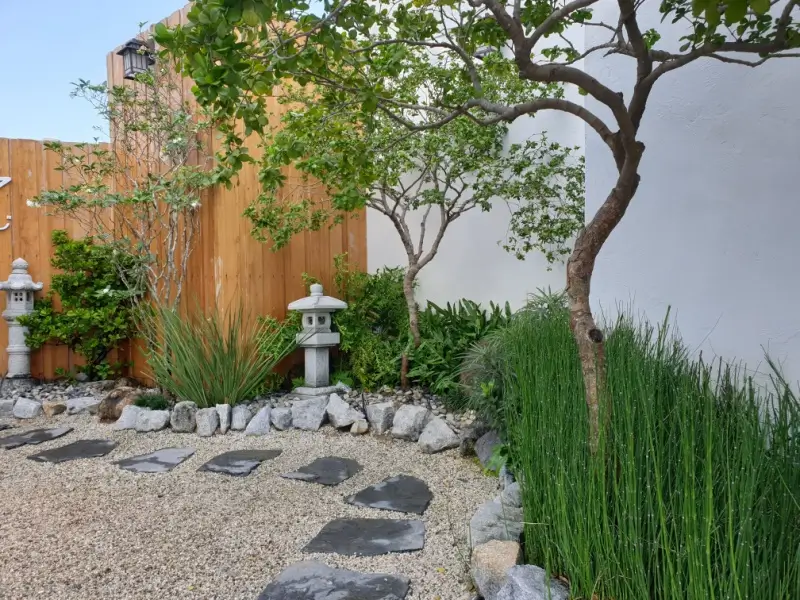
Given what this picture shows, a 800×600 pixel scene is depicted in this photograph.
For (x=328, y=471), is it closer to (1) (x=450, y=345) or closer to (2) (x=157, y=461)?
(2) (x=157, y=461)

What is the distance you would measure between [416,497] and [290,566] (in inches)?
31.0

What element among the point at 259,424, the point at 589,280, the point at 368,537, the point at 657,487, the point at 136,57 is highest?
the point at 136,57

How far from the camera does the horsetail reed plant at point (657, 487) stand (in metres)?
1.12

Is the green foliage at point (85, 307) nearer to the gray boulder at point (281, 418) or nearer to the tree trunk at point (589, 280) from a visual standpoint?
the gray boulder at point (281, 418)

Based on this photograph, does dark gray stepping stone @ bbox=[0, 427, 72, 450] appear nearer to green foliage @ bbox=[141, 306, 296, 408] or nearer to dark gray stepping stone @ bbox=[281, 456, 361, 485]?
green foliage @ bbox=[141, 306, 296, 408]

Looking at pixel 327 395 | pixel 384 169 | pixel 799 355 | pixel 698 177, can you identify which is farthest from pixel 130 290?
pixel 799 355

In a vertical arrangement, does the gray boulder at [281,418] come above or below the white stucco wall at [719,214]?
below

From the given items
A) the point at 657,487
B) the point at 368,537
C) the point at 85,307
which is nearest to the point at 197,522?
the point at 368,537

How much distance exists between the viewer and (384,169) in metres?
3.86

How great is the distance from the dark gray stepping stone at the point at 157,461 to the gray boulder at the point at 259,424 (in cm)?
43

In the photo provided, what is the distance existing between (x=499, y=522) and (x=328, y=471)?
50.1 inches

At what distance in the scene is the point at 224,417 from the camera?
3.83 metres

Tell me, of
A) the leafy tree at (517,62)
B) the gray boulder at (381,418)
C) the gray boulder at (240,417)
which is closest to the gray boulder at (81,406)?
A: the gray boulder at (240,417)

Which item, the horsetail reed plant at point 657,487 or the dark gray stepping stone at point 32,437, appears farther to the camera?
the dark gray stepping stone at point 32,437
